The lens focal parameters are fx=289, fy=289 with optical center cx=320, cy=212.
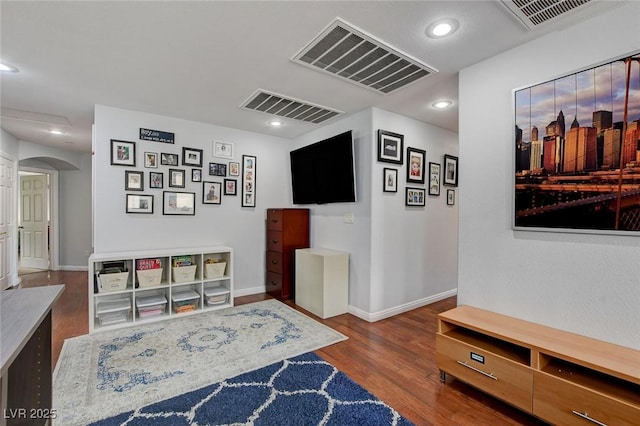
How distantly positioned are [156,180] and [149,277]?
1167mm

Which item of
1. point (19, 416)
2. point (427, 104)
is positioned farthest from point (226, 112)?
point (19, 416)

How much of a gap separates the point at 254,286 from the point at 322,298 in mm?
1449

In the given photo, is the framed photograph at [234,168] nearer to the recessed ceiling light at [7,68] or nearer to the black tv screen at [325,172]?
the black tv screen at [325,172]

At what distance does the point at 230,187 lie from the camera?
413cm

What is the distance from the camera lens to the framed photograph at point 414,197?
3609mm

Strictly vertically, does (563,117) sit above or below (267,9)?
below

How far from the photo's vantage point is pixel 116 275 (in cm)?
302

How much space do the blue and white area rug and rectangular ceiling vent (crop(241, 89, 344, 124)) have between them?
7.86ft

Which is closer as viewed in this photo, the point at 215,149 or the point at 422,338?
the point at 422,338

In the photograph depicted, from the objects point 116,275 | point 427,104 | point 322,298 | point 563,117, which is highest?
point 427,104

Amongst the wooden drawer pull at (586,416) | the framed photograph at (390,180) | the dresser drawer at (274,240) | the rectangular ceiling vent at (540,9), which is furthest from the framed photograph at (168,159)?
the wooden drawer pull at (586,416)

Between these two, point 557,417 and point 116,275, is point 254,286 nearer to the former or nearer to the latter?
point 116,275

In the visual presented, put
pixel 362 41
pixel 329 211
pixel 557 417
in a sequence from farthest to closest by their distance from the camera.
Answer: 1. pixel 329 211
2. pixel 362 41
3. pixel 557 417

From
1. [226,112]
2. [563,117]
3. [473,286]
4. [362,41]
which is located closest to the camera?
[563,117]
